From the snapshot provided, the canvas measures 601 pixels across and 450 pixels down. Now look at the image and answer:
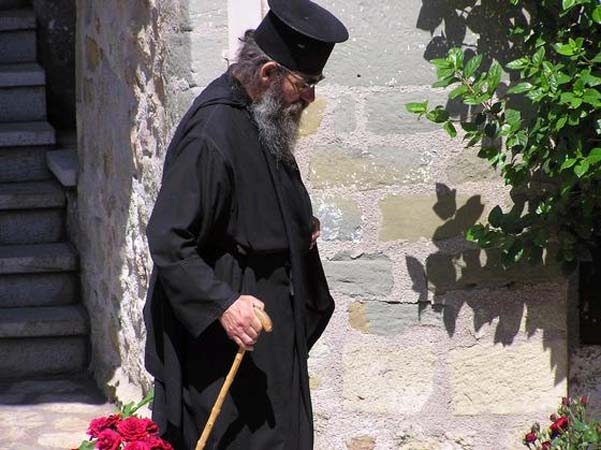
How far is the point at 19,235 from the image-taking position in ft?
20.9

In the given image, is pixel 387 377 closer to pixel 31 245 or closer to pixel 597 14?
pixel 597 14

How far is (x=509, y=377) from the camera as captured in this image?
4301 millimetres

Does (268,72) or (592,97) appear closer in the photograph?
(268,72)

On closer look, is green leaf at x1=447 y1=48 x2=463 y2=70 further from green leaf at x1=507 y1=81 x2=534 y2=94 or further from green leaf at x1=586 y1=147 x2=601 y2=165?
green leaf at x1=586 y1=147 x2=601 y2=165

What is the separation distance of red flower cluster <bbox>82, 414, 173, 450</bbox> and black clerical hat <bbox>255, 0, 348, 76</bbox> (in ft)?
3.18

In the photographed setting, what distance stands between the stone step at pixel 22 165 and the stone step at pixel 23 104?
0.34 m

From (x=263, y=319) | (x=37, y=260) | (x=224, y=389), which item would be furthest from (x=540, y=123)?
(x=37, y=260)

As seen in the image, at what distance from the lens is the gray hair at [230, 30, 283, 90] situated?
11.0 ft

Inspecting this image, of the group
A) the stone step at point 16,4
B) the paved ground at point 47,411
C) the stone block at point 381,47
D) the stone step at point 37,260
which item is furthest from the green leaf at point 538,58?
the stone step at point 16,4

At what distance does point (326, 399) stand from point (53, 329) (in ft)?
6.59

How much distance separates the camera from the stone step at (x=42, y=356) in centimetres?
590

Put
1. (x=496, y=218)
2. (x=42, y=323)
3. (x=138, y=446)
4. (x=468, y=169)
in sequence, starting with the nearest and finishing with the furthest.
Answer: (x=138, y=446) → (x=496, y=218) → (x=468, y=169) → (x=42, y=323)

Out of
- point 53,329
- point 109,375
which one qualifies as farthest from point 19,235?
point 109,375

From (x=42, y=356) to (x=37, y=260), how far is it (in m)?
0.46
